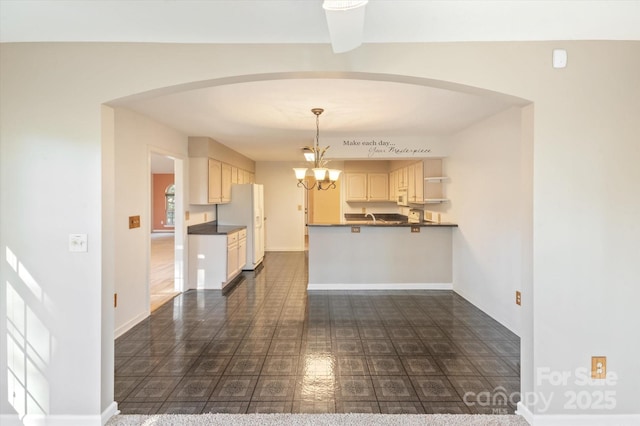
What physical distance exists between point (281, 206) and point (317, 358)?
6259 mm

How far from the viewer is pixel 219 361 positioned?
2.95 meters

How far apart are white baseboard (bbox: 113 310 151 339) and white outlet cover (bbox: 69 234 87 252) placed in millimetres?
1772

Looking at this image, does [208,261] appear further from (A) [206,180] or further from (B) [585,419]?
(B) [585,419]

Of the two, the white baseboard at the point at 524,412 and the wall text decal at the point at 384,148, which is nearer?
the white baseboard at the point at 524,412

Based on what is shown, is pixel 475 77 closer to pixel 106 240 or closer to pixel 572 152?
pixel 572 152

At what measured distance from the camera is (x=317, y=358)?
300cm

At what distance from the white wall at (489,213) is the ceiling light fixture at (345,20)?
275cm

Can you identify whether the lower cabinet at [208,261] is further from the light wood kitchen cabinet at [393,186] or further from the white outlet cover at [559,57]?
the white outlet cover at [559,57]

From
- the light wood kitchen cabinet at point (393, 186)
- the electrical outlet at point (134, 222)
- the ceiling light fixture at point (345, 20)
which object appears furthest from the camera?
the light wood kitchen cabinet at point (393, 186)

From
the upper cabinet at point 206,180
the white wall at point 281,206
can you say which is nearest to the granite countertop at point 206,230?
the upper cabinet at point 206,180

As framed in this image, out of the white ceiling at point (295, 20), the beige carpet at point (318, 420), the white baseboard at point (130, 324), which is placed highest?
the white ceiling at point (295, 20)

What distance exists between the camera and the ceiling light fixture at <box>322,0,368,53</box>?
1.21 meters

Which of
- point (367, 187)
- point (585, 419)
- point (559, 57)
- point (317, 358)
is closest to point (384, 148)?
point (367, 187)

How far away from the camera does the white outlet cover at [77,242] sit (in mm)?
2121
